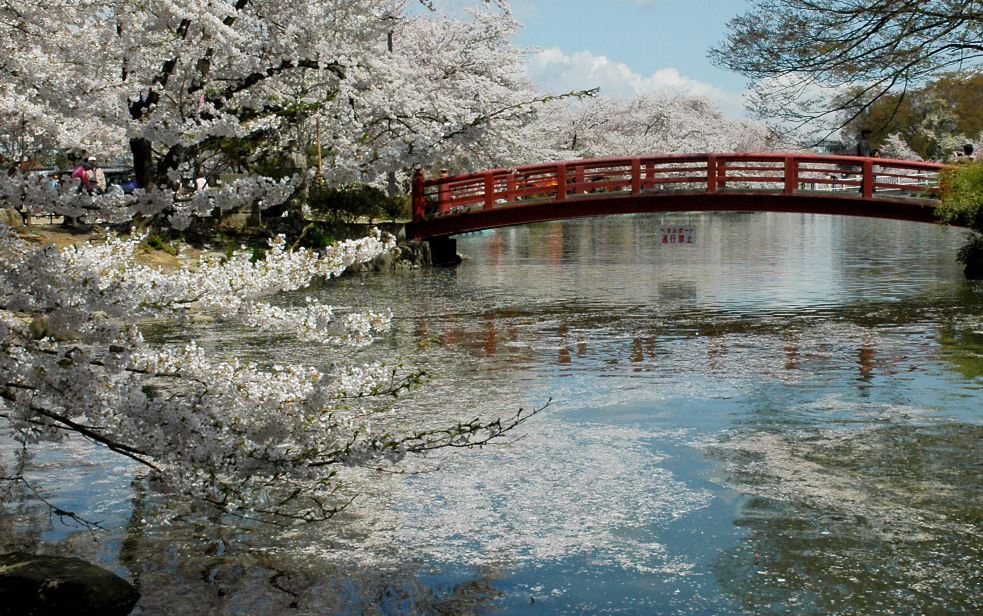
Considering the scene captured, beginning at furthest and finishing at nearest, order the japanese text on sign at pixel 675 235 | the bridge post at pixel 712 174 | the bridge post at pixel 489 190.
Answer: the japanese text on sign at pixel 675 235
the bridge post at pixel 489 190
the bridge post at pixel 712 174

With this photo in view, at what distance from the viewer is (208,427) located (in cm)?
445

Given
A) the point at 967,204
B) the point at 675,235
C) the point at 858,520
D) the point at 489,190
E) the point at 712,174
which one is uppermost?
the point at 712,174

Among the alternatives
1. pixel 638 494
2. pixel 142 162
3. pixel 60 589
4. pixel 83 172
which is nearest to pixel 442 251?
pixel 142 162

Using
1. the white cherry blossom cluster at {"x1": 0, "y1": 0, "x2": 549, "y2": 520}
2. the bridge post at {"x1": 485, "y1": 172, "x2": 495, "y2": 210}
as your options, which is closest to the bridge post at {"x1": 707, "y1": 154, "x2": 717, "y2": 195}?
the bridge post at {"x1": 485, "y1": 172, "x2": 495, "y2": 210}

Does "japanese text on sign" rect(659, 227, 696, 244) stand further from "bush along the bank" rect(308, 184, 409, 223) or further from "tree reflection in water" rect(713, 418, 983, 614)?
"tree reflection in water" rect(713, 418, 983, 614)

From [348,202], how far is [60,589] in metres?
18.4

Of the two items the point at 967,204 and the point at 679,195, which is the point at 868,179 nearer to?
the point at 967,204

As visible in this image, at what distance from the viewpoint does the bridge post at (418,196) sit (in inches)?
883

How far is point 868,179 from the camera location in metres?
20.2

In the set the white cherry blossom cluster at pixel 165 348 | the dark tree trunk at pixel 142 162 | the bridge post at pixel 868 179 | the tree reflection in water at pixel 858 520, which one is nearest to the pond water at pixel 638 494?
the tree reflection in water at pixel 858 520

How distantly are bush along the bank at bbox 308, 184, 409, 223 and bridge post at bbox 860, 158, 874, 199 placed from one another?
9826mm

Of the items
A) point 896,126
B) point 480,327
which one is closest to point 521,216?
point 480,327

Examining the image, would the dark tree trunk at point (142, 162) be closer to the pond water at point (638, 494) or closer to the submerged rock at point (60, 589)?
the pond water at point (638, 494)

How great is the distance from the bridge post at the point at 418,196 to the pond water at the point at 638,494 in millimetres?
9738
